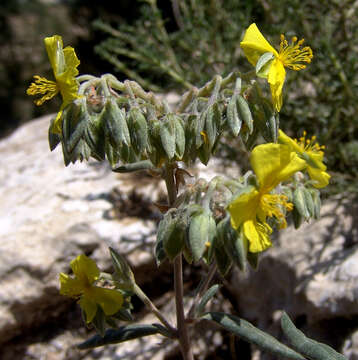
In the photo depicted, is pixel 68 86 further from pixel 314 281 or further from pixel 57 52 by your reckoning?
pixel 314 281

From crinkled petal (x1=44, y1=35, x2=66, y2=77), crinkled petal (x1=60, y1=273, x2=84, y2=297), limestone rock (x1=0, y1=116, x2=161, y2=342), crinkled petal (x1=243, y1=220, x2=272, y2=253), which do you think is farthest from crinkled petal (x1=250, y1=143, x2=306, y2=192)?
limestone rock (x1=0, y1=116, x2=161, y2=342)

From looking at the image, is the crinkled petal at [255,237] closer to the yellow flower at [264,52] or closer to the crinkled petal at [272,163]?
the crinkled petal at [272,163]

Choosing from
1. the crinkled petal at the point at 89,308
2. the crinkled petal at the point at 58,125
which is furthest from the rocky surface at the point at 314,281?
the crinkled petal at the point at 58,125

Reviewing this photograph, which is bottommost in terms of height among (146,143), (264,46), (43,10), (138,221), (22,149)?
(138,221)

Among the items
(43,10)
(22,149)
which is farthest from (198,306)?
(43,10)

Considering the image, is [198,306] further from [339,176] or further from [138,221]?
[339,176]

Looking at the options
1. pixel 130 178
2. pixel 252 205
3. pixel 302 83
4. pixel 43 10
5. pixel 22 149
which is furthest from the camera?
pixel 43 10
